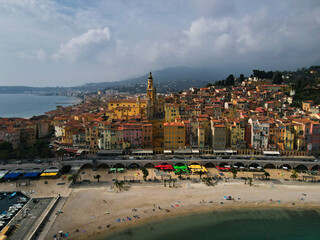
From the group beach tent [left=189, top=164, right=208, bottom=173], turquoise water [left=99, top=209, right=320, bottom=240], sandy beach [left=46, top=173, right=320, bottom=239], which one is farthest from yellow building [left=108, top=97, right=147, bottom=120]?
turquoise water [left=99, top=209, right=320, bottom=240]

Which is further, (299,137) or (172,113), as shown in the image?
(172,113)

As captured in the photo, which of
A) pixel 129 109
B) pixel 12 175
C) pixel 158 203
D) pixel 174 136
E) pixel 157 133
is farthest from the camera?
pixel 129 109

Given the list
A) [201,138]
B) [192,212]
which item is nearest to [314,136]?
[201,138]

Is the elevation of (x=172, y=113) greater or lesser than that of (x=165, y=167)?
greater

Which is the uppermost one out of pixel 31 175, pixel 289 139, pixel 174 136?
pixel 174 136

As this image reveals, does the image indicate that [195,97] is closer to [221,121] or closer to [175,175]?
[221,121]

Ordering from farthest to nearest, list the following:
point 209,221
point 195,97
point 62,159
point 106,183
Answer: point 195,97, point 62,159, point 106,183, point 209,221

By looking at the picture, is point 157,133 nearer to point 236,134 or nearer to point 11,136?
point 236,134

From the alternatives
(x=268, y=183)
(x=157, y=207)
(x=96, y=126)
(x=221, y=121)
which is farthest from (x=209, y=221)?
(x=96, y=126)
